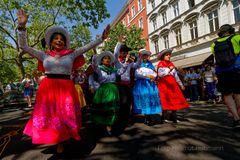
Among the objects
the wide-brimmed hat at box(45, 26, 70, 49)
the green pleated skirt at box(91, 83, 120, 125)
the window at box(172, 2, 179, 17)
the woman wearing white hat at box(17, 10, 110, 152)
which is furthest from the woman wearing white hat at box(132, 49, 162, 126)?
the window at box(172, 2, 179, 17)

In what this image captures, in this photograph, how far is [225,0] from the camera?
17.8 m

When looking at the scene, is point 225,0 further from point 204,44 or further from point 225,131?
point 225,131

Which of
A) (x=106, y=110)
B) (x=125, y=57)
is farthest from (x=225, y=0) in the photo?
(x=106, y=110)

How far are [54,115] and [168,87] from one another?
Result: 120 inches

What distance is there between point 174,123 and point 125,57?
6.21 feet

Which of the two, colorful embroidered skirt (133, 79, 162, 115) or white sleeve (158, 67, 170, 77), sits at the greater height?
white sleeve (158, 67, 170, 77)

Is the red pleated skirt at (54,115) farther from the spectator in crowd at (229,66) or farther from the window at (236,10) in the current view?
the window at (236,10)

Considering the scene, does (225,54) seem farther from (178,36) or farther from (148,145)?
(178,36)

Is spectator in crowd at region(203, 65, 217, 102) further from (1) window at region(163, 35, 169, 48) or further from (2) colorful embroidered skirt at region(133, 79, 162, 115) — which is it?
(1) window at region(163, 35, 169, 48)

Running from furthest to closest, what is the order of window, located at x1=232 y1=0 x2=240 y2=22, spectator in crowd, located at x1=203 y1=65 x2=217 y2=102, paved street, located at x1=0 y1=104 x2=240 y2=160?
window, located at x1=232 y1=0 x2=240 y2=22 < spectator in crowd, located at x1=203 y1=65 x2=217 y2=102 < paved street, located at x1=0 y1=104 x2=240 y2=160

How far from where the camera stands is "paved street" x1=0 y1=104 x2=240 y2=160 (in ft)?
11.1

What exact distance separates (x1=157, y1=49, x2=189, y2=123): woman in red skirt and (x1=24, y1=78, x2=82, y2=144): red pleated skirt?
2.58m

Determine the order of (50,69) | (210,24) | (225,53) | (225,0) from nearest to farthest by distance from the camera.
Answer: (50,69) → (225,53) → (225,0) → (210,24)

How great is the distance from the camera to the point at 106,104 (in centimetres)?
480
